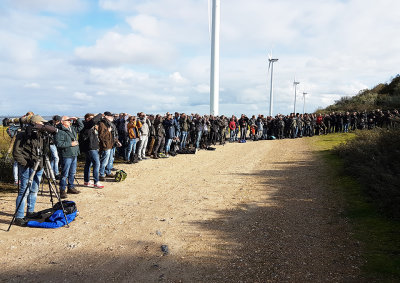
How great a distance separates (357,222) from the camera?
579cm

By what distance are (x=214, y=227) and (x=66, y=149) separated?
4.54 meters

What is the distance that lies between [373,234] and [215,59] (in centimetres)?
2421

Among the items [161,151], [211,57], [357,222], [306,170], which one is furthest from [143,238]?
[211,57]

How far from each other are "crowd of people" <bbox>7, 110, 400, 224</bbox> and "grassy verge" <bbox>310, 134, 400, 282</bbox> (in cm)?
287

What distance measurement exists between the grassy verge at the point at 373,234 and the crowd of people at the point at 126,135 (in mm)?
2867

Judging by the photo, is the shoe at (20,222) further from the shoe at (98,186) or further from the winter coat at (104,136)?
the winter coat at (104,136)

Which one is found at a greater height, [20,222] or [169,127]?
[169,127]

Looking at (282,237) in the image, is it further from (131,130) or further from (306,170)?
(131,130)

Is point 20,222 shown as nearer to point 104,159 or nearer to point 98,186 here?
point 98,186

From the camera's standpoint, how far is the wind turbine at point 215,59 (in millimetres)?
26734

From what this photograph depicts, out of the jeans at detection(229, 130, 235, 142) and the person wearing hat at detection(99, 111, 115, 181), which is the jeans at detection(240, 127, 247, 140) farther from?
the person wearing hat at detection(99, 111, 115, 181)

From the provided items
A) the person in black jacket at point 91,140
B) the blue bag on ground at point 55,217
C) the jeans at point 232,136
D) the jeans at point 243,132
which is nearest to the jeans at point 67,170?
the person in black jacket at point 91,140

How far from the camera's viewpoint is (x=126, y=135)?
13.4 m

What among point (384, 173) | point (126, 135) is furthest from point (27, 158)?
point (126, 135)
